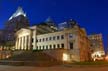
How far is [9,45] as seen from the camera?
9388cm

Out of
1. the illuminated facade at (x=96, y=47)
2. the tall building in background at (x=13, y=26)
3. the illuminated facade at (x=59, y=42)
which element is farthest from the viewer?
the tall building in background at (x=13, y=26)

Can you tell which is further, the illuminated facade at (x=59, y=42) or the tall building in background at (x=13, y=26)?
the tall building in background at (x=13, y=26)

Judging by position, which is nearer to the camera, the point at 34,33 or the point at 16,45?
the point at 34,33

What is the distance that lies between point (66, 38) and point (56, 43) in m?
6.02

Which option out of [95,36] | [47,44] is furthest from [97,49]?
[47,44]

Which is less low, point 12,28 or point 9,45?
point 12,28

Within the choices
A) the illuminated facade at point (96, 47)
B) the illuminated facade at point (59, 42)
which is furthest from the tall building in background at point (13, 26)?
the illuminated facade at point (96, 47)

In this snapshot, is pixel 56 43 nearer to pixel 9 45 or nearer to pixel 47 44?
pixel 47 44

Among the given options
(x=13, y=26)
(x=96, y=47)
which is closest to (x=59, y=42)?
(x=96, y=47)

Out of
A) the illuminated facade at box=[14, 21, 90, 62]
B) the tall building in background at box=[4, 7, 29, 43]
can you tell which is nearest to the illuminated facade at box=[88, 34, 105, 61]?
the illuminated facade at box=[14, 21, 90, 62]

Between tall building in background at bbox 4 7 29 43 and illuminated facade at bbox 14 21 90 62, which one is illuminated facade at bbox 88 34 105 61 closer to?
illuminated facade at bbox 14 21 90 62

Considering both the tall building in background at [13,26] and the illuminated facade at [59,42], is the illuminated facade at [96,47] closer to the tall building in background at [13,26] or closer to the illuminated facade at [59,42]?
the illuminated facade at [59,42]

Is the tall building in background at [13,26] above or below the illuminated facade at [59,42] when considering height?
above

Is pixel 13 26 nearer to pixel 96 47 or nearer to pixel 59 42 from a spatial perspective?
pixel 59 42
